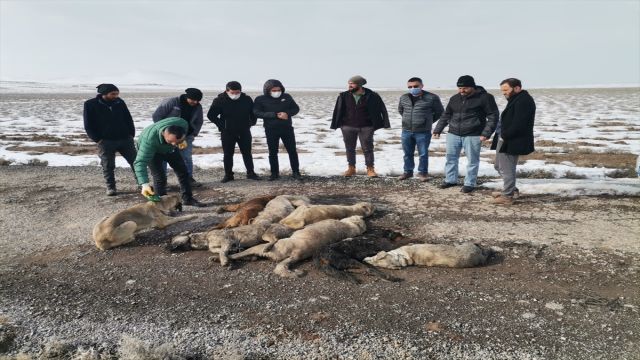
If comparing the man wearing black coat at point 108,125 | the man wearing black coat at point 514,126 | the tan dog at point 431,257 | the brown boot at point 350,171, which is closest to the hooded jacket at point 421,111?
the brown boot at point 350,171

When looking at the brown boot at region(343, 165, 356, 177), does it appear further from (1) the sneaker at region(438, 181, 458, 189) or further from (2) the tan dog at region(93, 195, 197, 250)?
(2) the tan dog at region(93, 195, 197, 250)

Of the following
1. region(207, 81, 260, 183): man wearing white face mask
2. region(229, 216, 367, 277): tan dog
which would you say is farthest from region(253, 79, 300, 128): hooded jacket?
region(229, 216, 367, 277): tan dog

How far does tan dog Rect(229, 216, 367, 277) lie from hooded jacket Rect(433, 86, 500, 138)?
11.3 ft

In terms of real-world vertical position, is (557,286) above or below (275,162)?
below

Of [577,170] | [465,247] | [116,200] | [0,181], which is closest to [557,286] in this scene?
[465,247]

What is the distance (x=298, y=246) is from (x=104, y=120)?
4690 millimetres

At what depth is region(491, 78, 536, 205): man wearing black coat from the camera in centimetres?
621

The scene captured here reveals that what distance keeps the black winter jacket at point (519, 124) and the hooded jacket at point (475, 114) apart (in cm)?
62

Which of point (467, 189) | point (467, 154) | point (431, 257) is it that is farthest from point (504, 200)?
point (431, 257)

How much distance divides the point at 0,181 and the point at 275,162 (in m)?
5.78

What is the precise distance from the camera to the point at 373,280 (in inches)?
169

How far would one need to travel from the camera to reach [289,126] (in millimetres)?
8383

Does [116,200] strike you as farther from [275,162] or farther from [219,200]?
[275,162]

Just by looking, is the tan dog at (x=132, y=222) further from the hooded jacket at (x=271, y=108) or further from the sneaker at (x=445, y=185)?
the sneaker at (x=445, y=185)
